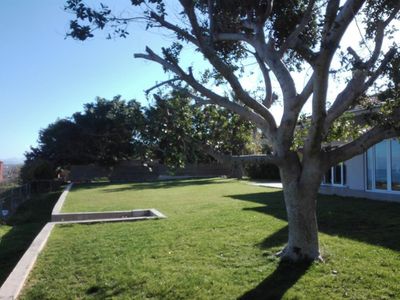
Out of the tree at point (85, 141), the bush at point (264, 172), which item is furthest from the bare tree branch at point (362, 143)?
the tree at point (85, 141)

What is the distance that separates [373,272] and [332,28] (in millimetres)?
3386

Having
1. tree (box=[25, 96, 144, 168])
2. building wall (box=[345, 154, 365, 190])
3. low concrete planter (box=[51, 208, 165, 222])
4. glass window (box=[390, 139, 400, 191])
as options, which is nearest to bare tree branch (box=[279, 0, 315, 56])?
low concrete planter (box=[51, 208, 165, 222])

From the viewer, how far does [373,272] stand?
686cm

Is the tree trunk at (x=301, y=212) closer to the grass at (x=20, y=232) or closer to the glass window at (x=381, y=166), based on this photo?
the grass at (x=20, y=232)

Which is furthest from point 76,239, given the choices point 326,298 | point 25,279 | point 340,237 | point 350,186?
point 350,186

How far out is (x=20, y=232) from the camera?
600 inches

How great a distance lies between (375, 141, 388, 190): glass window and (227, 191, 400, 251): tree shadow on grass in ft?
6.64

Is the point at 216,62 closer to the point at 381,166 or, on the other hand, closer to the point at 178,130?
the point at 178,130

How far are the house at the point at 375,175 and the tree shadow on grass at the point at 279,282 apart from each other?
9.31 meters

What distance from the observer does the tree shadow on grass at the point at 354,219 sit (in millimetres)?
9336

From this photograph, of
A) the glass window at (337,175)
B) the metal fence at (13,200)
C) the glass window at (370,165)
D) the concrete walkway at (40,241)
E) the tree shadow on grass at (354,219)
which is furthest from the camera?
the metal fence at (13,200)

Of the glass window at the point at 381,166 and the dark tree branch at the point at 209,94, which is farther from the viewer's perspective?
the glass window at the point at 381,166

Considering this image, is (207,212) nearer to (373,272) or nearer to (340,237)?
(340,237)

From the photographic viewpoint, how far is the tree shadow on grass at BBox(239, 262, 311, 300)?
20.2 feet
